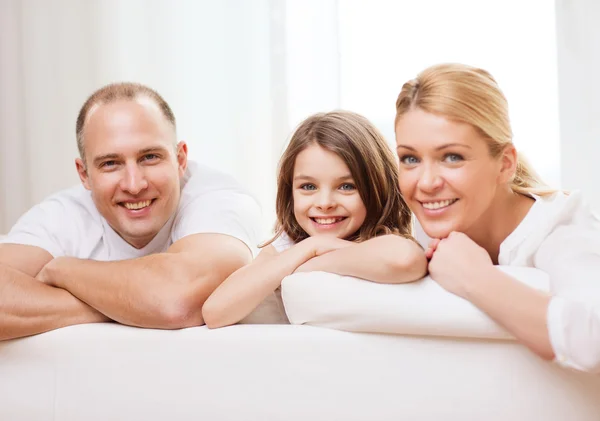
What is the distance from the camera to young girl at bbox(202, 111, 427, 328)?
143 centimetres

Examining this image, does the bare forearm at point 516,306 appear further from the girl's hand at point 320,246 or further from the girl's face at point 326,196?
the girl's face at point 326,196

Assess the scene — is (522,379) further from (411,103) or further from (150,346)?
(150,346)

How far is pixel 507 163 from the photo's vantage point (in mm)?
1489

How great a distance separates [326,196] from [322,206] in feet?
0.09

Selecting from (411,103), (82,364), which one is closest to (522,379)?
(411,103)

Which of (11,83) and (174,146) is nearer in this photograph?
(174,146)

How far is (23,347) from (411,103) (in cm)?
93

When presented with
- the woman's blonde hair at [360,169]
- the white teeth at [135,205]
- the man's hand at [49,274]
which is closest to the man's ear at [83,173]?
the white teeth at [135,205]

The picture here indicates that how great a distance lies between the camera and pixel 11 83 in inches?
157

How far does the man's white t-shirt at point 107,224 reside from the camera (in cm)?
190

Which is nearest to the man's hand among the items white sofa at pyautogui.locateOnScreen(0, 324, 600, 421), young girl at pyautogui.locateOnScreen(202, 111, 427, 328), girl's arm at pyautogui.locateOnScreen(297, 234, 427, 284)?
white sofa at pyautogui.locateOnScreen(0, 324, 600, 421)

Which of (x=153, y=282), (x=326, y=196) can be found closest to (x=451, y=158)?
(x=326, y=196)

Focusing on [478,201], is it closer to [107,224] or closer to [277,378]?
[277,378]

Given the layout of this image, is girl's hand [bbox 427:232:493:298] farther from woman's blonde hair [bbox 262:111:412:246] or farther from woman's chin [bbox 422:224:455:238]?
woman's blonde hair [bbox 262:111:412:246]
